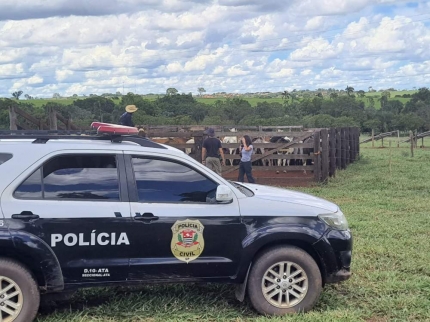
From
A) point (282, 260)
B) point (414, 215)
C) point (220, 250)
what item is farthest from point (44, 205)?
point (414, 215)

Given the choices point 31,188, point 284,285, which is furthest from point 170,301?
point 31,188

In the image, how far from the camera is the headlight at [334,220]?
19.2 ft

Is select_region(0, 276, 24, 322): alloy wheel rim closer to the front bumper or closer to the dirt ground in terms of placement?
the front bumper

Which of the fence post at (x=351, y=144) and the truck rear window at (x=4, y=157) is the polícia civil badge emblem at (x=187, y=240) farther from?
the fence post at (x=351, y=144)

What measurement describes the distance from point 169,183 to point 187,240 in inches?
22.2

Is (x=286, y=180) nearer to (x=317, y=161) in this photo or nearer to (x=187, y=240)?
(x=317, y=161)

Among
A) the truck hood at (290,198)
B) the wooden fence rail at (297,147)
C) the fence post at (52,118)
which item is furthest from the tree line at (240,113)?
the truck hood at (290,198)

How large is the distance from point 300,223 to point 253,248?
0.52 metres

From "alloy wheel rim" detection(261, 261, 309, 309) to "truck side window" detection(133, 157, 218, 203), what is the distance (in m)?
0.92

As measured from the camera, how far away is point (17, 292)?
5.14 metres

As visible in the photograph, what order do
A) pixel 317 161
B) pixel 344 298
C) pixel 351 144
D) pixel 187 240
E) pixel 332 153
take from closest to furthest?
pixel 187 240 < pixel 344 298 < pixel 317 161 < pixel 332 153 < pixel 351 144

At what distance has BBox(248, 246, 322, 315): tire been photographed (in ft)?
18.5

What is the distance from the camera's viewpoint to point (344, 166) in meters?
22.4

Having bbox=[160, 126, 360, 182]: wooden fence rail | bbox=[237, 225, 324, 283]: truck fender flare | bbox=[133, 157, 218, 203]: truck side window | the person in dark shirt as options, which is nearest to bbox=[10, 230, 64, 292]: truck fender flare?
bbox=[133, 157, 218, 203]: truck side window
